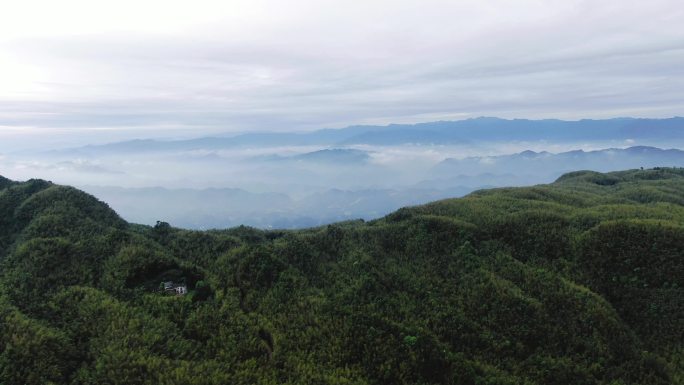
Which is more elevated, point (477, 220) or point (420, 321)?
point (477, 220)

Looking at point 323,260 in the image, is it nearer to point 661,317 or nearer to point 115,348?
point 115,348

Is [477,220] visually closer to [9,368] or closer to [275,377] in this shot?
[275,377]

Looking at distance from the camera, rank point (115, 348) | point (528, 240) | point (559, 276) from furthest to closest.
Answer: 1. point (528, 240)
2. point (559, 276)
3. point (115, 348)

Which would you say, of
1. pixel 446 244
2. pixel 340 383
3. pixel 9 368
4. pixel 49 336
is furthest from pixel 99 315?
pixel 446 244

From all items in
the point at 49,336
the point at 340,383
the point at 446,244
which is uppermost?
the point at 446,244

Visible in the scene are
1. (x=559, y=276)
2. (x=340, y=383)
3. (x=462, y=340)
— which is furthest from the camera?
(x=559, y=276)

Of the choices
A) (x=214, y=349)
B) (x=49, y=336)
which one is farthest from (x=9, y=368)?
(x=214, y=349)

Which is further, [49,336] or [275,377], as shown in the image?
[49,336]
